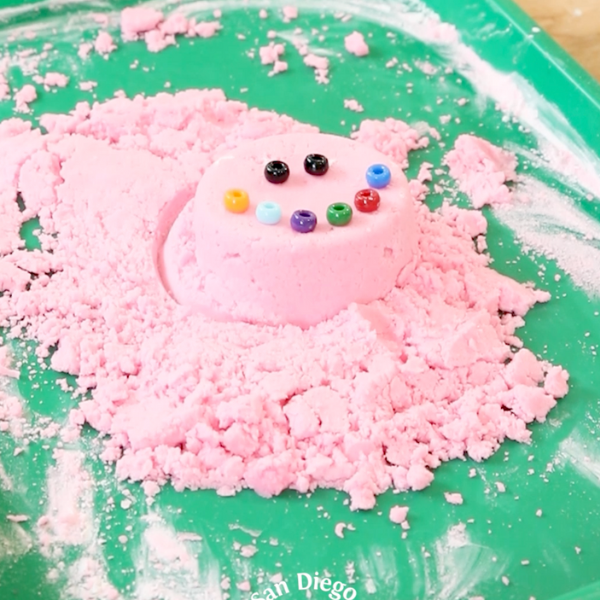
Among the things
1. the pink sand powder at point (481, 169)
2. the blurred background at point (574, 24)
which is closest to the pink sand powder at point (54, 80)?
the pink sand powder at point (481, 169)

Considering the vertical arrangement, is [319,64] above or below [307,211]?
below

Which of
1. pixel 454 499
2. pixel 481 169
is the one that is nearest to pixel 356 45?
pixel 481 169

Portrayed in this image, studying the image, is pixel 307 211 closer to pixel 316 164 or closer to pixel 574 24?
pixel 316 164

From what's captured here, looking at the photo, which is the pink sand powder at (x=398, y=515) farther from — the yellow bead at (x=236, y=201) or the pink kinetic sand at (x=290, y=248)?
the yellow bead at (x=236, y=201)

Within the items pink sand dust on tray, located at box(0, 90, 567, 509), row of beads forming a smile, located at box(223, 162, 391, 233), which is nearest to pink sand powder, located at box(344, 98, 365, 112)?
pink sand dust on tray, located at box(0, 90, 567, 509)

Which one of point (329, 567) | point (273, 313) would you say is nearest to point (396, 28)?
point (273, 313)

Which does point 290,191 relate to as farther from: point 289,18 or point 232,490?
point 289,18
